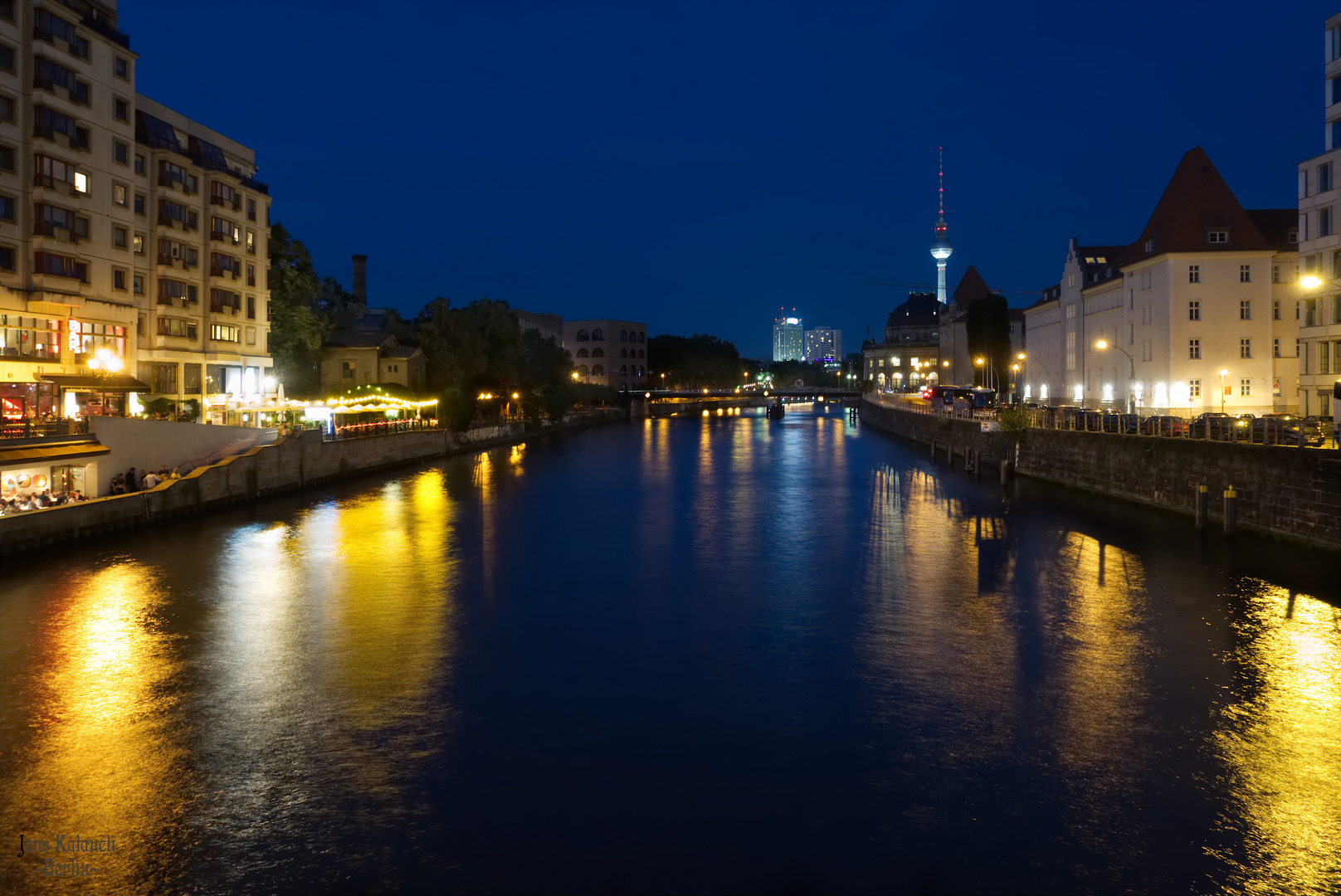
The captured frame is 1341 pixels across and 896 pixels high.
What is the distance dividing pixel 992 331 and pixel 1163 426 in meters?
77.9

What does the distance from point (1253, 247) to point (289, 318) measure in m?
73.3

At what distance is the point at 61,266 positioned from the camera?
48094 millimetres

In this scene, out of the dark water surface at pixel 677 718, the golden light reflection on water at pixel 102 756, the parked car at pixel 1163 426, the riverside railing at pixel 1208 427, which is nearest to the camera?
the golden light reflection on water at pixel 102 756

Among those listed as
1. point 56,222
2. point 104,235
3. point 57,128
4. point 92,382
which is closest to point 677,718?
point 92,382

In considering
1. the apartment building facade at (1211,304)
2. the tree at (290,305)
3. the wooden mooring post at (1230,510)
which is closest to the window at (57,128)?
the tree at (290,305)

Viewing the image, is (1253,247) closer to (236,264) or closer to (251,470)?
(251,470)

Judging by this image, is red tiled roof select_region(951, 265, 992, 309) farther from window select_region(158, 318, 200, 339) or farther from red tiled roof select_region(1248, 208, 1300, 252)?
window select_region(158, 318, 200, 339)

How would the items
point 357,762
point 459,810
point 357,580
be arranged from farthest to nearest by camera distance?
point 357,580, point 357,762, point 459,810

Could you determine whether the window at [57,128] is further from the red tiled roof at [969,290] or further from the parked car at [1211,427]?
the red tiled roof at [969,290]

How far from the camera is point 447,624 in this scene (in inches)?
942

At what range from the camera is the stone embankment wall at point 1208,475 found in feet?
98.7

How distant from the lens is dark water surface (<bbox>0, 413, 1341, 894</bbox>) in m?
11.9

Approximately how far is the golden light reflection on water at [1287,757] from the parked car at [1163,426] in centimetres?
1848

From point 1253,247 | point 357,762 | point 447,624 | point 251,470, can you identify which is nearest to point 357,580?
point 447,624
